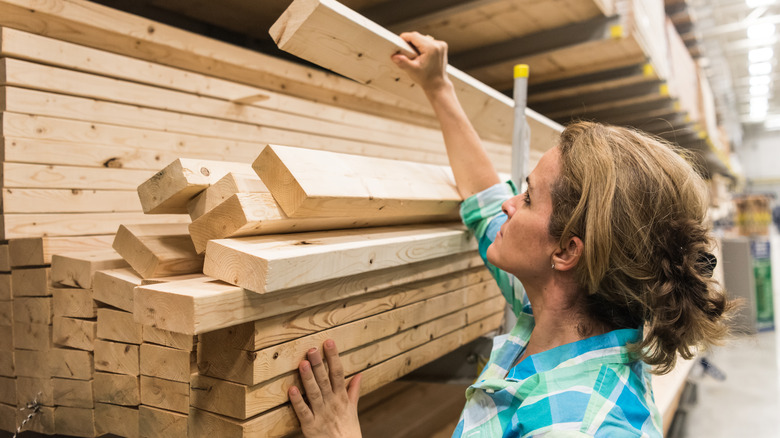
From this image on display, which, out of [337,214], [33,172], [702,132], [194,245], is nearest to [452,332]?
[337,214]

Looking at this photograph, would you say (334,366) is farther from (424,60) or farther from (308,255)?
(424,60)

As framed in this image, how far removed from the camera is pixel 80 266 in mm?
1591

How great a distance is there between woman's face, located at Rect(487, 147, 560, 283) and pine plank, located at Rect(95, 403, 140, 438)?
1135 millimetres

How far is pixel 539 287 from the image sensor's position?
1604mm

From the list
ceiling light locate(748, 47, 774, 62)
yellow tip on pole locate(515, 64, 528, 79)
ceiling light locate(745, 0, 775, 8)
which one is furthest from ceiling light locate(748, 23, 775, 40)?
yellow tip on pole locate(515, 64, 528, 79)

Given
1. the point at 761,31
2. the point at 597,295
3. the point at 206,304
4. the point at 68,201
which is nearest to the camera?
the point at 206,304

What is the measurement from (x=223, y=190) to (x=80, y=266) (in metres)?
0.59

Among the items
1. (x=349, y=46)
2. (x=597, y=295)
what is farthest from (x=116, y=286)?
(x=597, y=295)

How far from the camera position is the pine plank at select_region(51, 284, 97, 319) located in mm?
1591

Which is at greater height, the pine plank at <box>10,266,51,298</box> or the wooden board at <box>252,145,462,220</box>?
the wooden board at <box>252,145,462,220</box>

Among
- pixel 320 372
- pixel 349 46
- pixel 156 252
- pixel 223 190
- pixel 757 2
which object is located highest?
pixel 757 2

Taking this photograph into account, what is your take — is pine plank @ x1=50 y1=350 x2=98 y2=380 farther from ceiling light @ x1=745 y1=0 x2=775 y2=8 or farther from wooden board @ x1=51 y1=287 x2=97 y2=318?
ceiling light @ x1=745 y1=0 x2=775 y2=8

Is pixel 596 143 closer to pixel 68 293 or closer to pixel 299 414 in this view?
pixel 299 414

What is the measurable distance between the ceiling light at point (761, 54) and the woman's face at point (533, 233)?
15.5m
